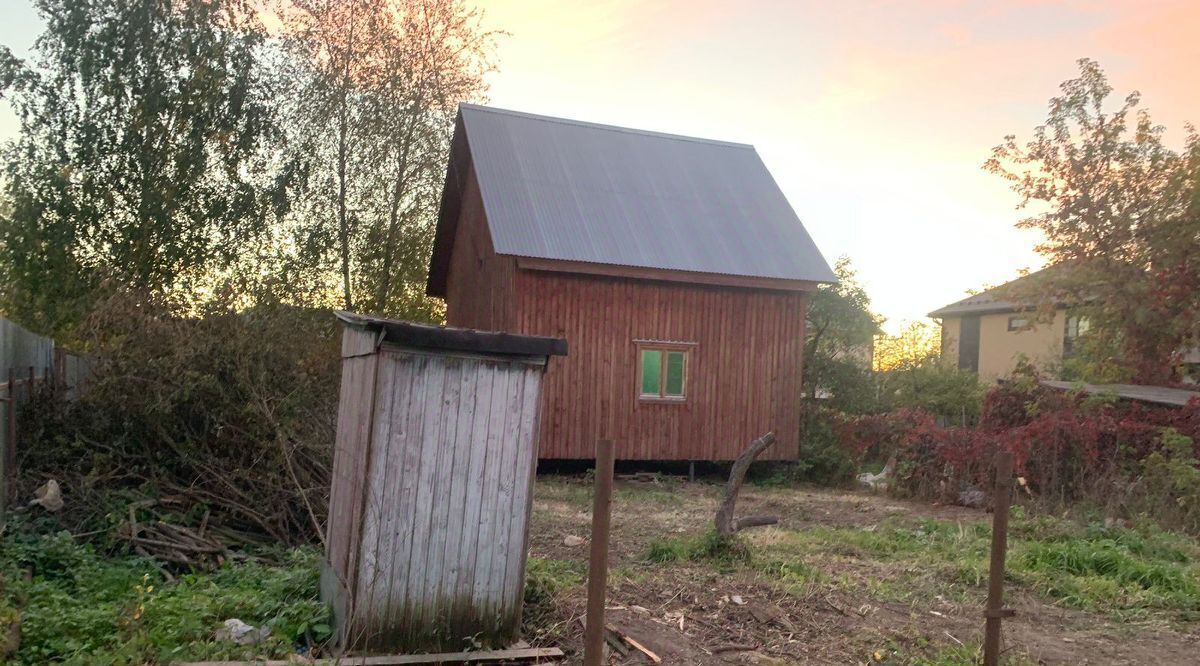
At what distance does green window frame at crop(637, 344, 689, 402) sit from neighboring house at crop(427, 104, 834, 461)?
24 millimetres

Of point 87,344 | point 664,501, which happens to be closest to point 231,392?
point 87,344

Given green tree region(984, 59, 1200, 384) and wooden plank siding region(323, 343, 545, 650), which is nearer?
wooden plank siding region(323, 343, 545, 650)

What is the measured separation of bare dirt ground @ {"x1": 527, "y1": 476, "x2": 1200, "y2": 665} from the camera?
639 centimetres

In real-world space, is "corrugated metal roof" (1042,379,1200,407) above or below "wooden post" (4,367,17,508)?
above

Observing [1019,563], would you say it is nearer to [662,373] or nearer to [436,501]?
[436,501]

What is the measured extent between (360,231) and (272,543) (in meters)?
18.5

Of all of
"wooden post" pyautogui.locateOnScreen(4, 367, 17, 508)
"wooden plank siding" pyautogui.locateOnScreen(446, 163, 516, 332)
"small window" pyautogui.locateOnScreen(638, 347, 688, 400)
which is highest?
"wooden plank siding" pyautogui.locateOnScreen(446, 163, 516, 332)

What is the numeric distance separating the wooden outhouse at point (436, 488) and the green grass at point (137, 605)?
529mm

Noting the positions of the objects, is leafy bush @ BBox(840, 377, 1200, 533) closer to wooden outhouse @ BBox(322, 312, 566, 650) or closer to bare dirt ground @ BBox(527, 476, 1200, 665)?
bare dirt ground @ BBox(527, 476, 1200, 665)

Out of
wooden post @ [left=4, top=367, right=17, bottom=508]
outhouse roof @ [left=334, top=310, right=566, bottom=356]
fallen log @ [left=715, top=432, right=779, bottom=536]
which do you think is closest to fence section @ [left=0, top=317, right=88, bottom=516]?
wooden post @ [left=4, top=367, right=17, bottom=508]

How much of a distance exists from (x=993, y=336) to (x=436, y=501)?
103 ft

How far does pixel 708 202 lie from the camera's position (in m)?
19.5

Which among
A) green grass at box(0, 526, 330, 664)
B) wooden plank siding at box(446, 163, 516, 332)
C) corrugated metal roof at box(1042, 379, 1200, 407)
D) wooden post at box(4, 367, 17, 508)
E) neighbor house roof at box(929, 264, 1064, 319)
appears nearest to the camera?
green grass at box(0, 526, 330, 664)

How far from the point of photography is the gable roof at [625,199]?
17.0 metres
